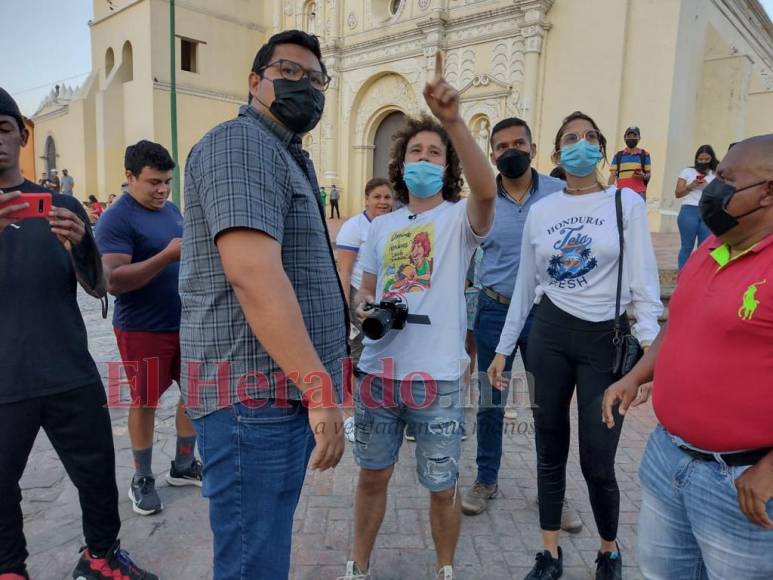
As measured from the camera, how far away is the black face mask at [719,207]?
5.02 ft

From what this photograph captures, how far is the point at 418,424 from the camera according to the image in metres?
2.27

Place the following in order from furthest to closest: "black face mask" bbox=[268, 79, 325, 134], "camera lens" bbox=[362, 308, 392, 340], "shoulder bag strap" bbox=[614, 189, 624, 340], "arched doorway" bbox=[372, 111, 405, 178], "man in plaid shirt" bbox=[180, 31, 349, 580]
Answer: "arched doorway" bbox=[372, 111, 405, 178], "shoulder bag strap" bbox=[614, 189, 624, 340], "camera lens" bbox=[362, 308, 392, 340], "black face mask" bbox=[268, 79, 325, 134], "man in plaid shirt" bbox=[180, 31, 349, 580]

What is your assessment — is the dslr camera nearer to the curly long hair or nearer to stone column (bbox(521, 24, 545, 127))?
the curly long hair

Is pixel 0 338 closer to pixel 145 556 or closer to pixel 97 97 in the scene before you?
pixel 145 556

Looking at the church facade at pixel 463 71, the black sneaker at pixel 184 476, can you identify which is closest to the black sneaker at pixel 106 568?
the black sneaker at pixel 184 476

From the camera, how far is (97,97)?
23281 mm

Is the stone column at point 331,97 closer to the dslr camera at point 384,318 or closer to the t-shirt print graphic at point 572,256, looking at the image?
the t-shirt print graphic at point 572,256

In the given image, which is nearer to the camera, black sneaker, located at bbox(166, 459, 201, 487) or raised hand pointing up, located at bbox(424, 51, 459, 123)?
raised hand pointing up, located at bbox(424, 51, 459, 123)

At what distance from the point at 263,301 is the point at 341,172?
19.4 metres

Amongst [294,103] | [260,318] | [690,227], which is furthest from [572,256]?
[690,227]

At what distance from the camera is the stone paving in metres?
2.66

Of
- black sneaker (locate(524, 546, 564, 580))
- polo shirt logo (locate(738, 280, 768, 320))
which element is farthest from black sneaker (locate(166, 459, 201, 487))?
polo shirt logo (locate(738, 280, 768, 320))

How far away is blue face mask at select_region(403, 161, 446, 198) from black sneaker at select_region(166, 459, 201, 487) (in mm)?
2383

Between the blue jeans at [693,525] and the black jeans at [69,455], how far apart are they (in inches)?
87.1
